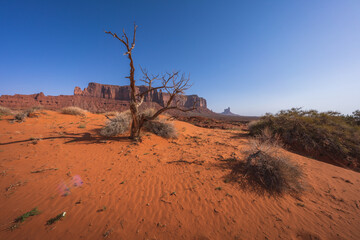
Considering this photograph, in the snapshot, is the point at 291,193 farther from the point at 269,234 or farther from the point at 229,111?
the point at 229,111

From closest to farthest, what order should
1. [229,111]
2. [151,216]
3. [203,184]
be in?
[151,216]
[203,184]
[229,111]

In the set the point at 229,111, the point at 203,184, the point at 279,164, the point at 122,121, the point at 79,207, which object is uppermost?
the point at 229,111

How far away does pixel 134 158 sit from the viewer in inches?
189

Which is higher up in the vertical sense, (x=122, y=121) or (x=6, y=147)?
(x=122, y=121)

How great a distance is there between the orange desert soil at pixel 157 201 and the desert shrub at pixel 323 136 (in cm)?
262

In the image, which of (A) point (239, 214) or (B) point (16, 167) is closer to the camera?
(A) point (239, 214)

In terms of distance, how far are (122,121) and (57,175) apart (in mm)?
4500

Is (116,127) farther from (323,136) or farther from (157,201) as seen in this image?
(323,136)

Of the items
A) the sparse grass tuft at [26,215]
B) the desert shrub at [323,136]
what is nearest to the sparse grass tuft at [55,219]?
the sparse grass tuft at [26,215]

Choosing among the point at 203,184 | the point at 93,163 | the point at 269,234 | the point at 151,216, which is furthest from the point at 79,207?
the point at 269,234

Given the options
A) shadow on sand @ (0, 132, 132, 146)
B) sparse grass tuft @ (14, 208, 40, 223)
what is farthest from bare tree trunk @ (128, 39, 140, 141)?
sparse grass tuft @ (14, 208, 40, 223)

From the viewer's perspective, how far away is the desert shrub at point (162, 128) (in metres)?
7.59

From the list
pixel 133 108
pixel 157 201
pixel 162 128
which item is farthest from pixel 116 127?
pixel 157 201

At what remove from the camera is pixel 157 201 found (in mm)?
2787
